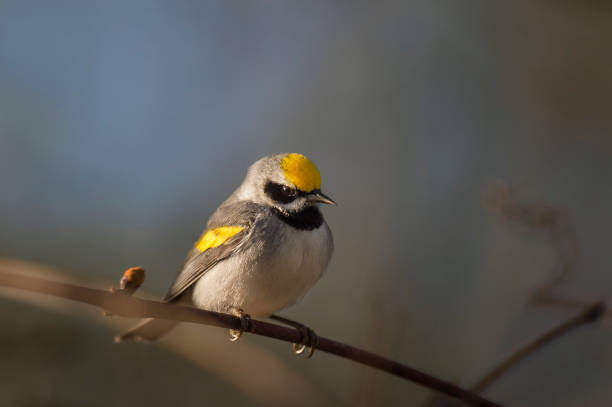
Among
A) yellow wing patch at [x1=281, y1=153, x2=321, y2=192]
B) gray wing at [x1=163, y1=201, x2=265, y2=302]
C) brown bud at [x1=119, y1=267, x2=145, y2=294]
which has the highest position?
yellow wing patch at [x1=281, y1=153, x2=321, y2=192]

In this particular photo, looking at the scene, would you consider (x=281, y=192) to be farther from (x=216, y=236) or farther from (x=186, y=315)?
(x=186, y=315)

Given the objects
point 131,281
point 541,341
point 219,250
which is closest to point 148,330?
point 219,250

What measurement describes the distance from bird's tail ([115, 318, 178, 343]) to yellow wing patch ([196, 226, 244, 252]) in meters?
0.53

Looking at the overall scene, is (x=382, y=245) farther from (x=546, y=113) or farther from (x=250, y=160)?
(x=546, y=113)

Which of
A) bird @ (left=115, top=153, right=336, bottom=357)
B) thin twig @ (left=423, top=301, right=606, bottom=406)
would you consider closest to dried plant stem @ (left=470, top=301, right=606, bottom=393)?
thin twig @ (left=423, top=301, right=606, bottom=406)

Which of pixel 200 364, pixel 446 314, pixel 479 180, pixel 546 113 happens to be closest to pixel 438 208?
pixel 479 180

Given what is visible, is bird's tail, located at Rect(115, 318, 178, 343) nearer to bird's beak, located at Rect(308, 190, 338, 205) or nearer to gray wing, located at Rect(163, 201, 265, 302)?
gray wing, located at Rect(163, 201, 265, 302)

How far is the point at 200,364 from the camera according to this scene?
12.5 ft

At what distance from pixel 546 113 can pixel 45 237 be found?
21.1ft

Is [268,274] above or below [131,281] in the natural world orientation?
below

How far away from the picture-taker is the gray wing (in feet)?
12.0

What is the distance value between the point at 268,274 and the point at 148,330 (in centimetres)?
95

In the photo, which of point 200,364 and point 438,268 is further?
point 438,268

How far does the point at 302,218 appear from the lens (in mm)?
3730
